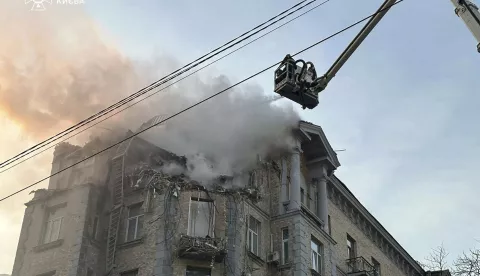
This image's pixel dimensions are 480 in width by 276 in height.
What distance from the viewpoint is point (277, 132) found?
2955 cm

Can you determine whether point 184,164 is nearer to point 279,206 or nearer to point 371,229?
point 279,206

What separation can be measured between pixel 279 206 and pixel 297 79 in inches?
667

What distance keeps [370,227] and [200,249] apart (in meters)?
15.0

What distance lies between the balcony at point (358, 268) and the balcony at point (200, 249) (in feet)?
30.4

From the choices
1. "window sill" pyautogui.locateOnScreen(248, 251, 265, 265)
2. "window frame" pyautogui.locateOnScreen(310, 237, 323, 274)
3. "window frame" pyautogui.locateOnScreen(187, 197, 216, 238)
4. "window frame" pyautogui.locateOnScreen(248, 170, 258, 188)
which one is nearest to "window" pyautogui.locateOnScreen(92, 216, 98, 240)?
"window frame" pyautogui.locateOnScreen(187, 197, 216, 238)

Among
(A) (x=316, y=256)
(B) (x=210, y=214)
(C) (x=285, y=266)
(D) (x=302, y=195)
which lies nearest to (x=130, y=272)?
(B) (x=210, y=214)

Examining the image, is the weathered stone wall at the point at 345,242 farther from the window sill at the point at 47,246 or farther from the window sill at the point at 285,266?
the window sill at the point at 47,246

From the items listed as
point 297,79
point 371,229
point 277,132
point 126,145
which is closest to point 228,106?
point 277,132

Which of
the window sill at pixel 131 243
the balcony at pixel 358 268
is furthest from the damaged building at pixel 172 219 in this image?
the balcony at pixel 358 268

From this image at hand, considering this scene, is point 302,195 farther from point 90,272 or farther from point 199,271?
point 90,272

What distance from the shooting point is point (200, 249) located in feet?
79.4

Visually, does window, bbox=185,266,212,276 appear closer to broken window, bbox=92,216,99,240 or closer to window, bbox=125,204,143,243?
window, bbox=125,204,143,243

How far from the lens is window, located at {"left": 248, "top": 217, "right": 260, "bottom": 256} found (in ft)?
87.0

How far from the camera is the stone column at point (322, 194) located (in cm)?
3059
